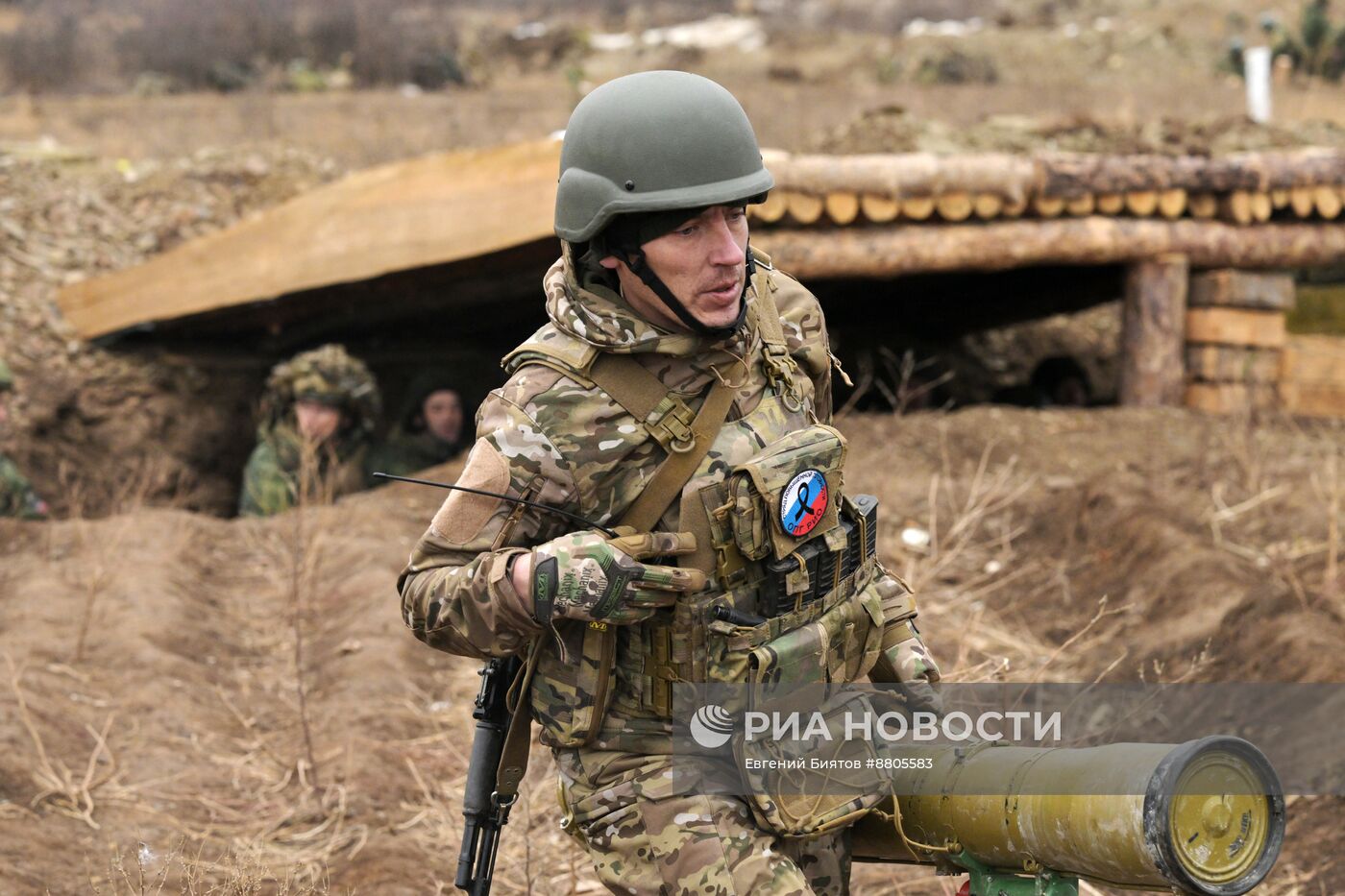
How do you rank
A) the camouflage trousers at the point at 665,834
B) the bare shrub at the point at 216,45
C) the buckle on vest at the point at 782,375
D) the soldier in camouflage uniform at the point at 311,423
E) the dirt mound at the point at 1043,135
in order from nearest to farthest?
the camouflage trousers at the point at 665,834, the buckle on vest at the point at 782,375, the soldier in camouflage uniform at the point at 311,423, the dirt mound at the point at 1043,135, the bare shrub at the point at 216,45

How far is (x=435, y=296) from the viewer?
8.98 m

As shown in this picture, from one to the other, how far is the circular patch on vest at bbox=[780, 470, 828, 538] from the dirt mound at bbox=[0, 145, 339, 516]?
5.71 meters

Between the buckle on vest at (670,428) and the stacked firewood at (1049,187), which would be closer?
the buckle on vest at (670,428)

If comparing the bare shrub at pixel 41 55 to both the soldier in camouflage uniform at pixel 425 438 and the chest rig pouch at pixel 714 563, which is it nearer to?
the soldier in camouflage uniform at pixel 425 438

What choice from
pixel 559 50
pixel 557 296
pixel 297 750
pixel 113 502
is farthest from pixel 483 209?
pixel 559 50

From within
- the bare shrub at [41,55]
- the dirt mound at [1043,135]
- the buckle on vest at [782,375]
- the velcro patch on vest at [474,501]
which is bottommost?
the velcro patch on vest at [474,501]

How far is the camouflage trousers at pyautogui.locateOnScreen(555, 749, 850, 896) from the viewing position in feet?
8.78

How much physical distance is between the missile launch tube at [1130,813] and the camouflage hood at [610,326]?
36.3 inches

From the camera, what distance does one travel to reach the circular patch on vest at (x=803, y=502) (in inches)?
109

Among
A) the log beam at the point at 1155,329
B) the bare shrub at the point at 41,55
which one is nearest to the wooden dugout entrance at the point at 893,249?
the log beam at the point at 1155,329

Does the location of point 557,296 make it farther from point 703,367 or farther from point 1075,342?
point 1075,342

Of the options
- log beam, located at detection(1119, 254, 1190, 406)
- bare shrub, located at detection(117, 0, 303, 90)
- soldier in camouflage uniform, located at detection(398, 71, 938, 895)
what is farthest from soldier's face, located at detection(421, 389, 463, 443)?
bare shrub, located at detection(117, 0, 303, 90)

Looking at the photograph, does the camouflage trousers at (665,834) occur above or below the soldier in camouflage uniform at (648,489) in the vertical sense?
below

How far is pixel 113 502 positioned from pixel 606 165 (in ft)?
19.3
